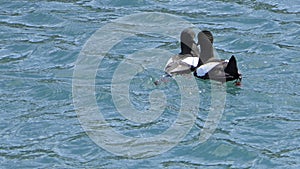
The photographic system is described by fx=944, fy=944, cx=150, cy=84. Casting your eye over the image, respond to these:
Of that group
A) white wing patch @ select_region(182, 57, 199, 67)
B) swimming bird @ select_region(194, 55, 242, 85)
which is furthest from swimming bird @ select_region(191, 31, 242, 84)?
white wing patch @ select_region(182, 57, 199, 67)

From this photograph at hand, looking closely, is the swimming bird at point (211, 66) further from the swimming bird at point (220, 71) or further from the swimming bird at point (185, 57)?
the swimming bird at point (185, 57)

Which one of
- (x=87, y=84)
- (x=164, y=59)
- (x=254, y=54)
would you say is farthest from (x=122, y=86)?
(x=254, y=54)

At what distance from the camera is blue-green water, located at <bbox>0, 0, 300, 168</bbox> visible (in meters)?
11.9

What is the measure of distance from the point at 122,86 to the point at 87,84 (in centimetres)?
54

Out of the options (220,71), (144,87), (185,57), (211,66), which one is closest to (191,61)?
(185,57)

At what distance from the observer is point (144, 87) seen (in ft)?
46.3

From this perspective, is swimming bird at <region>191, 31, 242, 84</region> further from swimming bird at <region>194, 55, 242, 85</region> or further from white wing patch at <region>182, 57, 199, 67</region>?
white wing patch at <region>182, 57, 199, 67</region>

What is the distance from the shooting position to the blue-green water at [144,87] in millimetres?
11891

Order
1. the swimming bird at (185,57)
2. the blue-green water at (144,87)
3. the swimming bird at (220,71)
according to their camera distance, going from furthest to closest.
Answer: the swimming bird at (185,57)
the swimming bird at (220,71)
the blue-green water at (144,87)

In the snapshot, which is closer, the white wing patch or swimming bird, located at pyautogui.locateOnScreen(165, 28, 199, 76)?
swimming bird, located at pyautogui.locateOnScreen(165, 28, 199, 76)

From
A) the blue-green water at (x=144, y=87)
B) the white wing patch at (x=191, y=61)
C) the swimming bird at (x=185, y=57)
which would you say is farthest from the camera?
the white wing patch at (x=191, y=61)

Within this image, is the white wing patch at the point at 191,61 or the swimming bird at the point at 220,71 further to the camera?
the white wing patch at the point at 191,61

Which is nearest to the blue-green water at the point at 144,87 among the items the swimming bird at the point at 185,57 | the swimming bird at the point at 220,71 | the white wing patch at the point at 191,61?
the swimming bird at the point at 220,71

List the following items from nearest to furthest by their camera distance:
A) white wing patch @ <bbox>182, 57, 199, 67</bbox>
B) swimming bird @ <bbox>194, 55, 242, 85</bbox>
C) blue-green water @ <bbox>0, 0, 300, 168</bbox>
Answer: blue-green water @ <bbox>0, 0, 300, 168</bbox>, swimming bird @ <bbox>194, 55, 242, 85</bbox>, white wing patch @ <bbox>182, 57, 199, 67</bbox>
